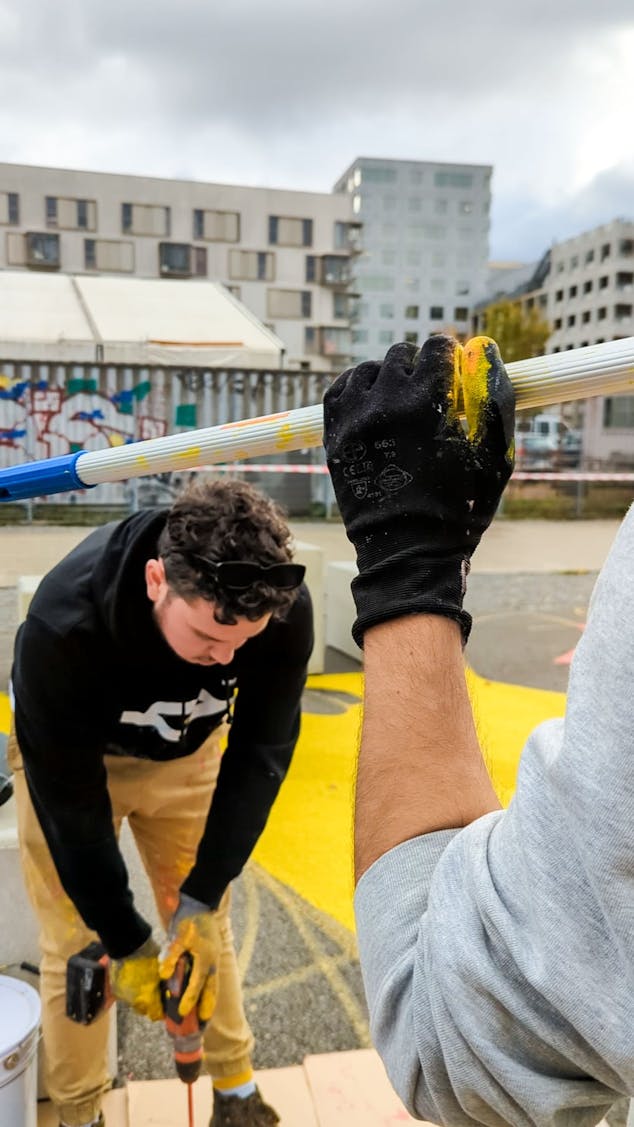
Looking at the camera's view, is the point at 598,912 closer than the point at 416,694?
Yes

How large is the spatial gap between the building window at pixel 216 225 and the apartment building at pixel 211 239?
1.2 inches

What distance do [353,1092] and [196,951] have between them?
55cm

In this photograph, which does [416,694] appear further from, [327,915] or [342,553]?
[342,553]

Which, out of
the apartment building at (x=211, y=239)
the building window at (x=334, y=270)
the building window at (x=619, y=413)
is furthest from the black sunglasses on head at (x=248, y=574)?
the building window at (x=334, y=270)

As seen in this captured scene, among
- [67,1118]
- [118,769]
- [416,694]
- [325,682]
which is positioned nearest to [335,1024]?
[67,1118]

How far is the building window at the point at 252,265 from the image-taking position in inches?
973

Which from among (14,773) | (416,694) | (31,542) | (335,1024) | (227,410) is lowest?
(335,1024)

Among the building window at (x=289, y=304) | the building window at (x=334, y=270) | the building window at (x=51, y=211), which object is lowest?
the building window at (x=289, y=304)

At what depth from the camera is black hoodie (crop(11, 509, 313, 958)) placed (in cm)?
157

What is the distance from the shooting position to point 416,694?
0.69m

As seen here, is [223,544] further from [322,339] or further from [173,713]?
[322,339]

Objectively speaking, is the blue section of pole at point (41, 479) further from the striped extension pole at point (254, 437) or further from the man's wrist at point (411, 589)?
the man's wrist at point (411, 589)

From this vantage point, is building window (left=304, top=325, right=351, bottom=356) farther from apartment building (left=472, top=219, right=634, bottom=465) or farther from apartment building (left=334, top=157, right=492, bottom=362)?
apartment building (left=334, top=157, right=492, bottom=362)

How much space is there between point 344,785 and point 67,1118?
6.29 ft
